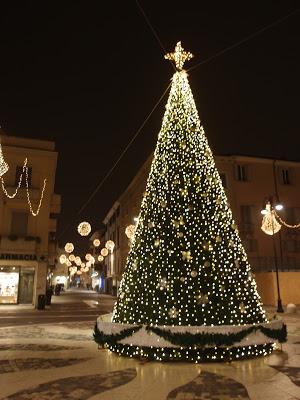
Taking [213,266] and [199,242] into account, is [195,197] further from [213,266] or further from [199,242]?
[213,266]

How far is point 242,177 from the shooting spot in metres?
33.6

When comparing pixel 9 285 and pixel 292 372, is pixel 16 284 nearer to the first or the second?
pixel 9 285

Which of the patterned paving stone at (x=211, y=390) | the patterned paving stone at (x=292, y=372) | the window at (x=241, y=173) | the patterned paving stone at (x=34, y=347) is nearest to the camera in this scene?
the patterned paving stone at (x=211, y=390)

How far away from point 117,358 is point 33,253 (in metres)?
19.5

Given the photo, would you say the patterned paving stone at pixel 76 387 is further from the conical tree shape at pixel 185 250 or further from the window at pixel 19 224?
the window at pixel 19 224

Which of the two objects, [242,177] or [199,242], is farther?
[242,177]

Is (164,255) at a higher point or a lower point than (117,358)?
higher

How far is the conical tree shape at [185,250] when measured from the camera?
29.1ft

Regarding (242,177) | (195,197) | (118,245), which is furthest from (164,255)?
(118,245)

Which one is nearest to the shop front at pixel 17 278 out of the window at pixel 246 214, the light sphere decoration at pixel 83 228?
the light sphere decoration at pixel 83 228

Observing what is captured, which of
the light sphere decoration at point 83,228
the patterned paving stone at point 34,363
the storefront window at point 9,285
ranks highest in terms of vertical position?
the light sphere decoration at point 83,228

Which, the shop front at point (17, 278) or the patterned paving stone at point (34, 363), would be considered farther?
the shop front at point (17, 278)

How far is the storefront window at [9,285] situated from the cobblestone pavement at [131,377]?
17.4m

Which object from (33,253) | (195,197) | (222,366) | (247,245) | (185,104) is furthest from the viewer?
(247,245)
